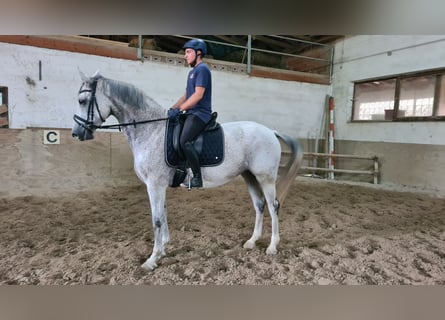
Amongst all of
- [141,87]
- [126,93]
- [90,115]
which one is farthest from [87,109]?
[141,87]

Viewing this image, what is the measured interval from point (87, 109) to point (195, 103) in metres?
0.66

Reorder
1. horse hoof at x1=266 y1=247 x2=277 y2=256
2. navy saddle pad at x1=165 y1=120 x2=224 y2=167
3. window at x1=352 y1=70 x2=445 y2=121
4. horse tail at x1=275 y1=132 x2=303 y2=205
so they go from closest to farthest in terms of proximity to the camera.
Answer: navy saddle pad at x1=165 y1=120 x2=224 y2=167, horse hoof at x1=266 y1=247 x2=277 y2=256, horse tail at x1=275 y1=132 x2=303 y2=205, window at x1=352 y1=70 x2=445 y2=121

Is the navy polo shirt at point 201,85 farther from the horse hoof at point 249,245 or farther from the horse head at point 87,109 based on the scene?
the horse hoof at point 249,245

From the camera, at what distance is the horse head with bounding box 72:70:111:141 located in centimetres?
145

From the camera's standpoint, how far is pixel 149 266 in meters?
1.51

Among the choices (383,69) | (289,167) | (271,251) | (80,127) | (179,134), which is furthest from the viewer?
(383,69)

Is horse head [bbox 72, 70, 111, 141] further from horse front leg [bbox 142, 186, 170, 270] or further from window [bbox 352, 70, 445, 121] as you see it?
window [bbox 352, 70, 445, 121]

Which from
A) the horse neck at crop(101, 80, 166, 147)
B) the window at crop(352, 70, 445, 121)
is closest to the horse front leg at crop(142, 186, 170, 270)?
the horse neck at crop(101, 80, 166, 147)

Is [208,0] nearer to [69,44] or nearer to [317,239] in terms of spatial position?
[69,44]

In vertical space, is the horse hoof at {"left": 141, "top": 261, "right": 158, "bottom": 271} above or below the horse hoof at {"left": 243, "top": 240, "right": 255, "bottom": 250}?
below

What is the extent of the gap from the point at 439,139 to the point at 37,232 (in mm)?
4194

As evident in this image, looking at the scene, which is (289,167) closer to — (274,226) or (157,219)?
(274,226)

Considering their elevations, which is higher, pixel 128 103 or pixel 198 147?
pixel 128 103

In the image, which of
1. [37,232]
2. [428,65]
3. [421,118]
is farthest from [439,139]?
[37,232]
